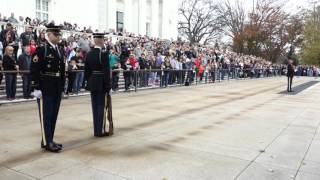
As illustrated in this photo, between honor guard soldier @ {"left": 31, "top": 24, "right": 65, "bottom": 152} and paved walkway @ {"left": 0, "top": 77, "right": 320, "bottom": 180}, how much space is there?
39 centimetres

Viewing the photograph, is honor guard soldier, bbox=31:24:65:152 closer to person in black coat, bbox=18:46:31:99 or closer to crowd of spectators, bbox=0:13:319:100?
crowd of spectators, bbox=0:13:319:100

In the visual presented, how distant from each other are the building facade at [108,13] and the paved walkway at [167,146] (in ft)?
59.3

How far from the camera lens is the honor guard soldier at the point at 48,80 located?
20.7 feet

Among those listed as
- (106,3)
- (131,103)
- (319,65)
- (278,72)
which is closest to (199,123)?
(131,103)

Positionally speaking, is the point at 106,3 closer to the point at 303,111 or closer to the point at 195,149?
the point at 303,111

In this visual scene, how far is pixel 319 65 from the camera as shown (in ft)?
214

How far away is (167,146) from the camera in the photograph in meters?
7.08

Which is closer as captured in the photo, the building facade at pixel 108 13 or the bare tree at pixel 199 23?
the building facade at pixel 108 13

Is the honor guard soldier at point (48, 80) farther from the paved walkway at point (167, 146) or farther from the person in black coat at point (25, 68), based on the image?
the person in black coat at point (25, 68)

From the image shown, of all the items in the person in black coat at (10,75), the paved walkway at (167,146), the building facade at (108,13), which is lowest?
the paved walkway at (167,146)

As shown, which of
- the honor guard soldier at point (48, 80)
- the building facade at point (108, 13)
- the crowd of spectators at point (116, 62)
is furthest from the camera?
the building facade at point (108, 13)

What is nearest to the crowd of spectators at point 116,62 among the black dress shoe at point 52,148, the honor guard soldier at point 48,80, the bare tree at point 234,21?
the honor guard soldier at point 48,80

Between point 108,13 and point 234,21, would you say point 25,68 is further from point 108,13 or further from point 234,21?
point 234,21

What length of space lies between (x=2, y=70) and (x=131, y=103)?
3.97 metres
